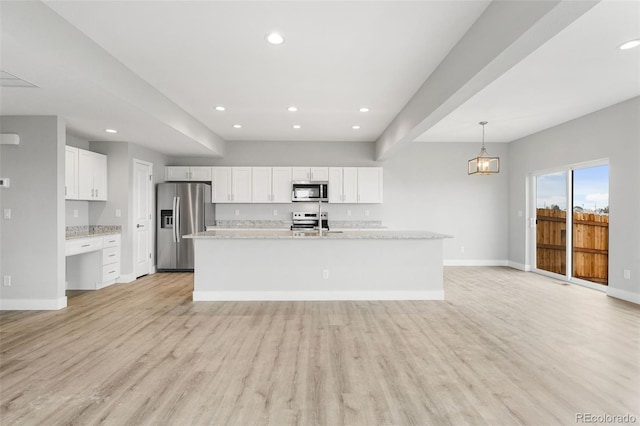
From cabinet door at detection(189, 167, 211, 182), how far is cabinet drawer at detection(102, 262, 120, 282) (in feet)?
7.35

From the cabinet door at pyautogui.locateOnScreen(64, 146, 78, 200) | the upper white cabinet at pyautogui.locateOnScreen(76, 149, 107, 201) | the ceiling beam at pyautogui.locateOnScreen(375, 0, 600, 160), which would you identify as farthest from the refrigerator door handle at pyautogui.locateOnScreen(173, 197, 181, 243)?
the ceiling beam at pyautogui.locateOnScreen(375, 0, 600, 160)

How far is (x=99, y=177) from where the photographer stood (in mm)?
5656

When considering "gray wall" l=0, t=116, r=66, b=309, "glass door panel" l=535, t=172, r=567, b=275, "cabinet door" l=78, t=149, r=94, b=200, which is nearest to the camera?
"gray wall" l=0, t=116, r=66, b=309

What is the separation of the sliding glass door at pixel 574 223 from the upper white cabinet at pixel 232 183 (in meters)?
5.84

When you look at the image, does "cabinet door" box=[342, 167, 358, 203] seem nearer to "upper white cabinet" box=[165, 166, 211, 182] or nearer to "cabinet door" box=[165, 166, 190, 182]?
"upper white cabinet" box=[165, 166, 211, 182]

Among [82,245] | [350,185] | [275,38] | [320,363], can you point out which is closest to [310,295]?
[320,363]

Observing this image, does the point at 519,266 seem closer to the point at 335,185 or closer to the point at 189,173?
the point at 335,185

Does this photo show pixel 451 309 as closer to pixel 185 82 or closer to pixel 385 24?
pixel 385 24

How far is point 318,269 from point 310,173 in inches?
113

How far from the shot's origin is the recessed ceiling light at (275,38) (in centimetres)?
289

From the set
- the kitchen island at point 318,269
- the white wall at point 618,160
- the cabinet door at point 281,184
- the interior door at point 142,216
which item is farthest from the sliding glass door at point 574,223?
the interior door at point 142,216

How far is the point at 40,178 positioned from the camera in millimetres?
4250

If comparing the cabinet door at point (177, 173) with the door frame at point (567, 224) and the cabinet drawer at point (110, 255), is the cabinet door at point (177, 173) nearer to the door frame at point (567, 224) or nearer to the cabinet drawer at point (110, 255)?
the cabinet drawer at point (110, 255)

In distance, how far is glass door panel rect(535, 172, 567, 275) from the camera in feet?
20.0
